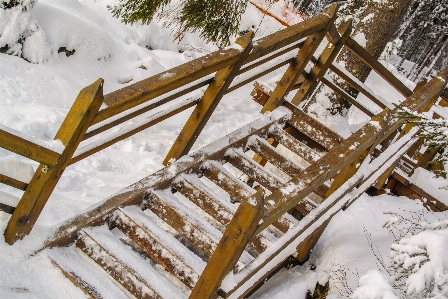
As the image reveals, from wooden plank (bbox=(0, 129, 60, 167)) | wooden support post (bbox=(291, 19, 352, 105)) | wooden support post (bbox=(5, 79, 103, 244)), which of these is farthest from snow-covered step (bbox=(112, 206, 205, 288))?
wooden support post (bbox=(291, 19, 352, 105))

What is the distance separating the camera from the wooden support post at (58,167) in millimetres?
2756

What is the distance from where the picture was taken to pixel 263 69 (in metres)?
5.29

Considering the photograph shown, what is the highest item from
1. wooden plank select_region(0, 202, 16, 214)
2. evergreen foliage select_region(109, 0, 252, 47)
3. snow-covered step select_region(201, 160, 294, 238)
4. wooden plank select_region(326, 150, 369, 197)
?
evergreen foliage select_region(109, 0, 252, 47)

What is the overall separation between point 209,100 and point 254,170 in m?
0.86

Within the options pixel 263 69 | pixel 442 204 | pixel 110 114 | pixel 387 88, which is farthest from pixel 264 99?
pixel 387 88

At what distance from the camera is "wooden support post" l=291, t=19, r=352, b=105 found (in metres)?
5.65

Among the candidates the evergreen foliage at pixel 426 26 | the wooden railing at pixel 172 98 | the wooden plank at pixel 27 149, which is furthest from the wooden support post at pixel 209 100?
the evergreen foliage at pixel 426 26

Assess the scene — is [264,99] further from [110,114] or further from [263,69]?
[110,114]

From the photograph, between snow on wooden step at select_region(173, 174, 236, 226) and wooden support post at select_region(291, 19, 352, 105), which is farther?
wooden support post at select_region(291, 19, 352, 105)

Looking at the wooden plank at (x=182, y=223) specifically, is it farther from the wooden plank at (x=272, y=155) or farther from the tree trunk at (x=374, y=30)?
the tree trunk at (x=374, y=30)

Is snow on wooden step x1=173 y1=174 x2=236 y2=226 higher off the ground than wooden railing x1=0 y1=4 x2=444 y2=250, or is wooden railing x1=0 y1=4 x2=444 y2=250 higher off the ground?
wooden railing x1=0 y1=4 x2=444 y2=250

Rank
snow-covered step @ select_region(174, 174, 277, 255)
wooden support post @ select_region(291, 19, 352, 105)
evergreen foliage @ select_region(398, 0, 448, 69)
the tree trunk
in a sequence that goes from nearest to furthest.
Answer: snow-covered step @ select_region(174, 174, 277, 255) < wooden support post @ select_region(291, 19, 352, 105) < the tree trunk < evergreen foliage @ select_region(398, 0, 448, 69)

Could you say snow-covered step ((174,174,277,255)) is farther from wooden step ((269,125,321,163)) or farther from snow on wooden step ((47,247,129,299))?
wooden step ((269,125,321,163))

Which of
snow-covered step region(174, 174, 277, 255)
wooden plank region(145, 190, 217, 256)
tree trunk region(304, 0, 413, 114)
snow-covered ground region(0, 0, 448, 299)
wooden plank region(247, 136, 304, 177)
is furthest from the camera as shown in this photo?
tree trunk region(304, 0, 413, 114)
